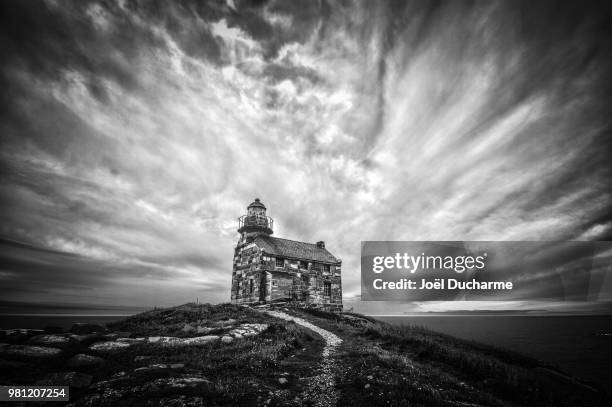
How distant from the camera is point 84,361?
922 cm

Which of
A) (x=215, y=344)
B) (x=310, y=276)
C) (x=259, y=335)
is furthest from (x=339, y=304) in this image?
(x=215, y=344)

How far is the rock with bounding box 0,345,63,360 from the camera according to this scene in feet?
30.1

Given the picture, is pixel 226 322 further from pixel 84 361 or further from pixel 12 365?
pixel 12 365

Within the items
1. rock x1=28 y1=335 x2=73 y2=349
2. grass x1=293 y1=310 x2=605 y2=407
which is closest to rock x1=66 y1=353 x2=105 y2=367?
rock x1=28 y1=335 x2=73 y2=349

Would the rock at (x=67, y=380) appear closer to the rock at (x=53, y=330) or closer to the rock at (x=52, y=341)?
the rock at (x=52, y=341)

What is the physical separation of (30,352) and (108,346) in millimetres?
2339

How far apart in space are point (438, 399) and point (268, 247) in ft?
95.5

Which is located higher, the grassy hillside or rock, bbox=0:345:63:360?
rock, bbox=0:345:63:360

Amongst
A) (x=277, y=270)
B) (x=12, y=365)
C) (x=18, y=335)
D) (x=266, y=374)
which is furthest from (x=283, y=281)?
(x=12, y=365)

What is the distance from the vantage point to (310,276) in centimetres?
3700

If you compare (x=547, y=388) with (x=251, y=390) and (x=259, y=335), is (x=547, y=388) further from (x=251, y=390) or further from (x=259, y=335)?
(x=259, y=335)

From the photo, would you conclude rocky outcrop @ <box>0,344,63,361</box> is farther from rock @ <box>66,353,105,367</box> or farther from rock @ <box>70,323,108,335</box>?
rock @ <box>70,323,108,335</box>

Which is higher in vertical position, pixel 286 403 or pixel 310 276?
pixel 310 276

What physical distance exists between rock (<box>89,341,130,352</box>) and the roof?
2248 centimetres
